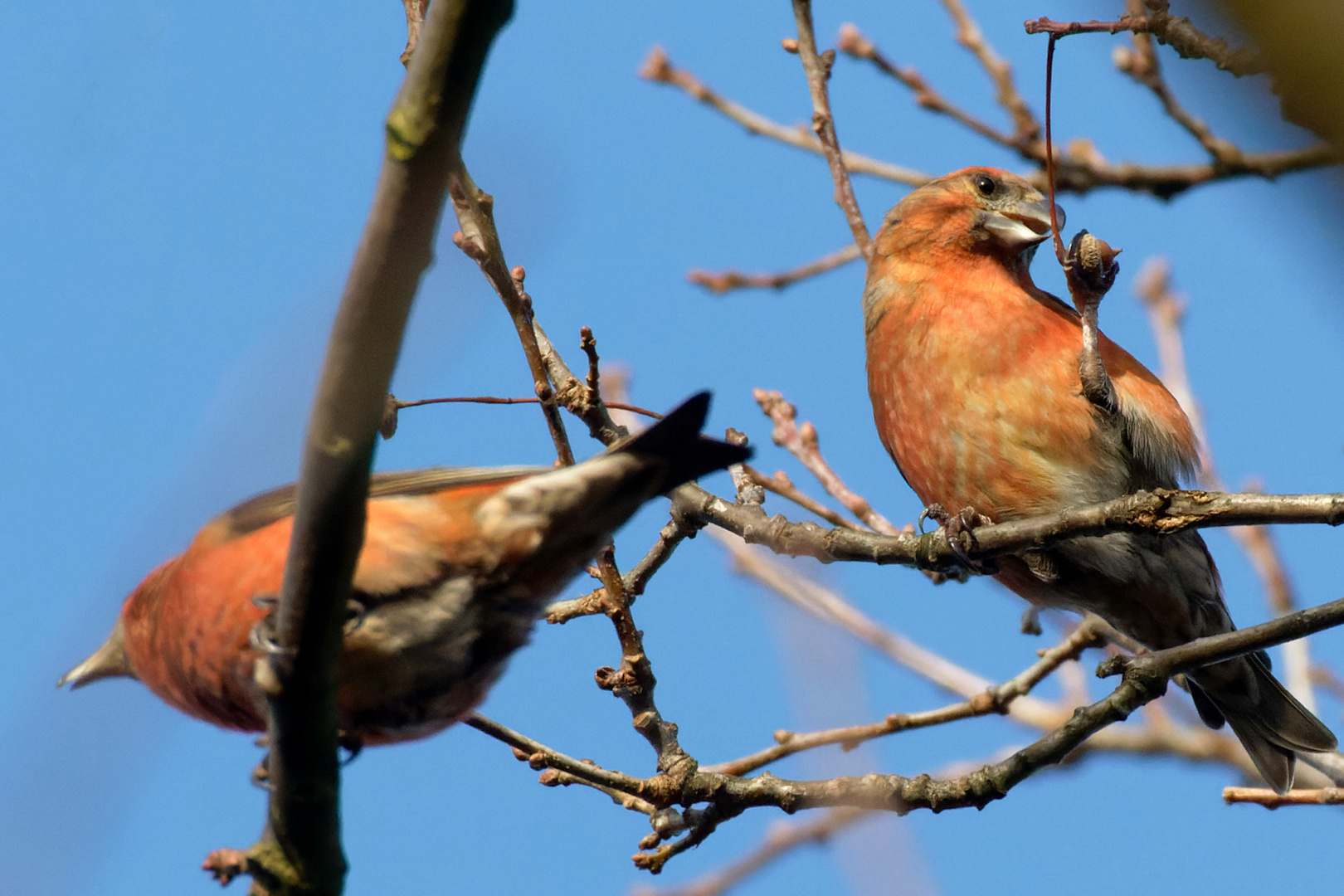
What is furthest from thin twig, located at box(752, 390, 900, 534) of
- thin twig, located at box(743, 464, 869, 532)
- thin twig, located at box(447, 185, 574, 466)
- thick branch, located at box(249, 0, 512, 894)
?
thick branch, located at box(249, 0, 512, 894)

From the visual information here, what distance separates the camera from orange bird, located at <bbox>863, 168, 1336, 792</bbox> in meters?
4.76

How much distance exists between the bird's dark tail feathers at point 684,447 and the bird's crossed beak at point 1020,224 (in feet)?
8.64

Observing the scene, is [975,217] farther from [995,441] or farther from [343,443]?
[343,443]

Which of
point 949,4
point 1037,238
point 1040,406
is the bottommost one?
point 1040,406

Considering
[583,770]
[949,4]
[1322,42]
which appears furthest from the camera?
[949,4]

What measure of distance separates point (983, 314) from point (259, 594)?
9.98 feet

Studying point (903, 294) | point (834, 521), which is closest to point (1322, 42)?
point (834, 521)

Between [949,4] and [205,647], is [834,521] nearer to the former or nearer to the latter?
[205,647]

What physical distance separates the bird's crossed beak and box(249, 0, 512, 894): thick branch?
3.87 meters

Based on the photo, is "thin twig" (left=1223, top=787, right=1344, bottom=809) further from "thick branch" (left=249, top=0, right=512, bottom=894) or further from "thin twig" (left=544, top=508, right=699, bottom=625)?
"thick branch" (left=249, top=0, right=512, bottom=894)

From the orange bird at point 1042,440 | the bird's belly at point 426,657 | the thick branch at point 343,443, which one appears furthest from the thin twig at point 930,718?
the thick branch at point 343,443

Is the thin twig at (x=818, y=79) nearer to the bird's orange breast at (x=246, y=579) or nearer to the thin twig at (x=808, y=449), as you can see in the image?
the thin twig at (x=808, y=449)

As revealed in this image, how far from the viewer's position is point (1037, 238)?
17.7ft

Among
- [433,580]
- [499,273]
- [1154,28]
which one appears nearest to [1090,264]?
[1154,28]
